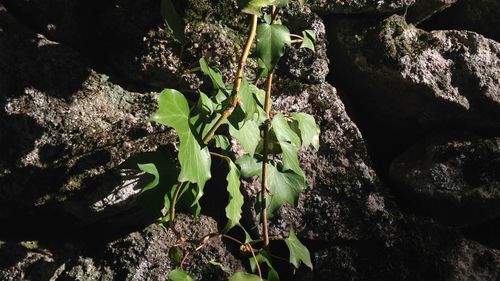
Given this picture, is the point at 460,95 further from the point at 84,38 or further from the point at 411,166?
the point at 84,38

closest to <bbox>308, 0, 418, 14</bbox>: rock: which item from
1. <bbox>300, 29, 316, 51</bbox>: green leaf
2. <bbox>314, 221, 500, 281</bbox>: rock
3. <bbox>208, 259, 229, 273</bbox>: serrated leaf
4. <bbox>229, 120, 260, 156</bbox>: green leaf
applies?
<bbox>300, 29, 316, 51</bbox>: green leaf

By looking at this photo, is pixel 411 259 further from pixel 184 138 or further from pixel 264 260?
pixel 184 138

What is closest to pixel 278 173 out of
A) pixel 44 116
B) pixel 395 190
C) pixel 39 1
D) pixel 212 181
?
pixel 212 181

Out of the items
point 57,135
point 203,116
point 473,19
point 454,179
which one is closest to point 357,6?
point 473,19

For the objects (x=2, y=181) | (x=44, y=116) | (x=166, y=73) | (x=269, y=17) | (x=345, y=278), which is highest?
(x=269, y=17)

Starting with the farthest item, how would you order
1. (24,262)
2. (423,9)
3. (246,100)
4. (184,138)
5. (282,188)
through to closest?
(423,9), (24,262), (282,188), (246,100), (184,138)

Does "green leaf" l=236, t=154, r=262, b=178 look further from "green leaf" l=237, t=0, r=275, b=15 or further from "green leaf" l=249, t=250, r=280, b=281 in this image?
"green leaf" l=237, t=0, r=275, b=15
